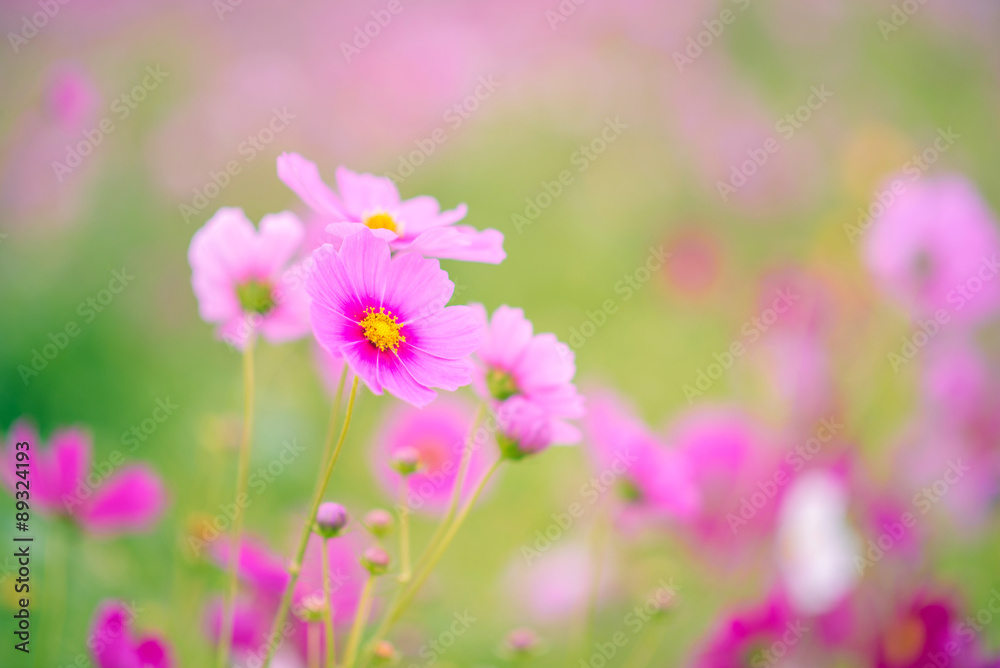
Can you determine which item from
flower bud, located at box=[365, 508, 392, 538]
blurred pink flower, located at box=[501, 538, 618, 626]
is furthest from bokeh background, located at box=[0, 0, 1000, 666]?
flower bud, located at box=[365, 508, 392, 538]

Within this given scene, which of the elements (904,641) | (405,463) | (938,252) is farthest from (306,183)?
(938,252)

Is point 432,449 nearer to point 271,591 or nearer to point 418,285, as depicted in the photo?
point 271,591

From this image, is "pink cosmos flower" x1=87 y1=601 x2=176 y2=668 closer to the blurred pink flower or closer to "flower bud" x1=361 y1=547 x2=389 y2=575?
"flower bud" x1=361 y1=547 x2=389 y2=575

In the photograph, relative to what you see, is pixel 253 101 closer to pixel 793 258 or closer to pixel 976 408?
pixel 793 258

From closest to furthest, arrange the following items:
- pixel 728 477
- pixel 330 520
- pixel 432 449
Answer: pixel 330 520 < pixel 432 449 < pixel 728 477

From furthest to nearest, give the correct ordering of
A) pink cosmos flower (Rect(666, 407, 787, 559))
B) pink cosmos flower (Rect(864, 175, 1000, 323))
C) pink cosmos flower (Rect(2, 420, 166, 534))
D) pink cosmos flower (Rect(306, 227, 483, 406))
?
pink cosmos flower (Rect(864, 175, 1000, 323))
pink cosmos flower (Rect(666, 407, 787, 559))
pink cosmos flower (Rect(2, 420, 166, 534))
pink cosmos flower (Rect(306, 227, 483, 406))

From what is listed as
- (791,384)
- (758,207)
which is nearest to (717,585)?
(791,384)
